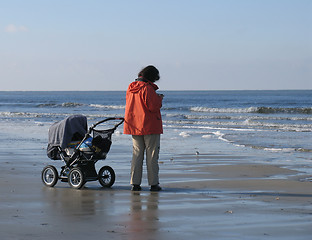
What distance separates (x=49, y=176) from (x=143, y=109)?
1.79m

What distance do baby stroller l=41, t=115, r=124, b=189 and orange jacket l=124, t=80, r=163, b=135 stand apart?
0.34 meters

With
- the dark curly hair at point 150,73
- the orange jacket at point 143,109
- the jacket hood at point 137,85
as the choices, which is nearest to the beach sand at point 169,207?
the orange jacket at point 143,109

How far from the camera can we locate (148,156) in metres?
7.38

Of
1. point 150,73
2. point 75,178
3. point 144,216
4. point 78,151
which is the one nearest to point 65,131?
point 78,151

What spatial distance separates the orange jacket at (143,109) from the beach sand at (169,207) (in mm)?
852

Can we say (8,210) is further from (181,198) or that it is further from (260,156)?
(260,156)

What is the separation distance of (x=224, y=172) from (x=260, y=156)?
9.86 ft

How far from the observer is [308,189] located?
740 centimetres

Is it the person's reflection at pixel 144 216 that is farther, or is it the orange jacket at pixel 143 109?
the orange jacket at pixel 143 109

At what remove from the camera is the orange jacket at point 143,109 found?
23.5ft

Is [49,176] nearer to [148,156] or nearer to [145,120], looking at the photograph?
[148,156]

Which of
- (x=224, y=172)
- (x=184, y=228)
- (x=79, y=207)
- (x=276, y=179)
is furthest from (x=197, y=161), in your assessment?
(x=184, y=228)

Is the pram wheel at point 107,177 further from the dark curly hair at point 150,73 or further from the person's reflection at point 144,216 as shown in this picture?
the dark curly hair at point 150,73

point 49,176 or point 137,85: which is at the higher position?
point 137,85
